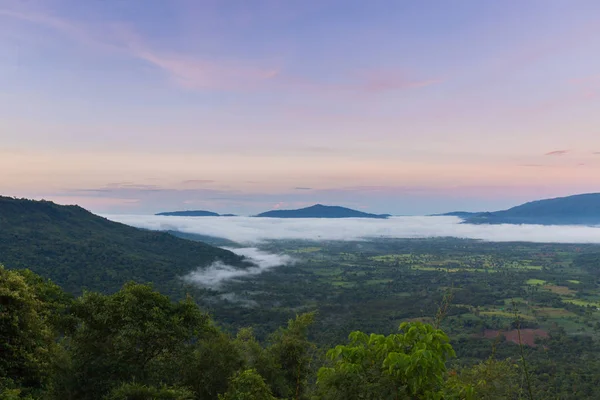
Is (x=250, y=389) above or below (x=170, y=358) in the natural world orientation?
above

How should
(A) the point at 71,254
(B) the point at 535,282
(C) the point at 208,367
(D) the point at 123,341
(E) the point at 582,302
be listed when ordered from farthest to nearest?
(B) the point at 535,282
(A) the point at 71,254
(E) the point at 582,302
(C) the point at 208,367
(D) the point at 123,341

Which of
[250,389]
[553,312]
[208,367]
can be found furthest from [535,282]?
[250,389]

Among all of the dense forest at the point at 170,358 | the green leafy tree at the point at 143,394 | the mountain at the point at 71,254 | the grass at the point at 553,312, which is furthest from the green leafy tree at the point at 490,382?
the grass at the point at 553,312

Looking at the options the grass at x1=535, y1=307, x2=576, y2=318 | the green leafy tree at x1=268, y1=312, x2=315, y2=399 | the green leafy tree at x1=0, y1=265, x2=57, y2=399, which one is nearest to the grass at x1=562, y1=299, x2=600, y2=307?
the grass at x1=535, y1=307, x2=576, y2=318

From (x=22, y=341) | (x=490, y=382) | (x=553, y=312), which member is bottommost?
(x=553, y=312)

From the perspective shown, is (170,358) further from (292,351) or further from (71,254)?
(71,254)

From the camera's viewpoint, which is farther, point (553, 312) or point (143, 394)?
point (553, 312)
